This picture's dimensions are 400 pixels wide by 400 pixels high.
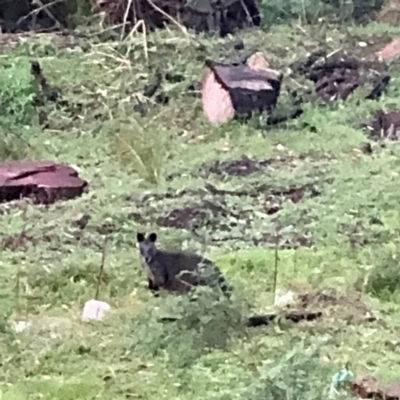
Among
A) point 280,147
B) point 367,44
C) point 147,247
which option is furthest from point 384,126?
point 147,247

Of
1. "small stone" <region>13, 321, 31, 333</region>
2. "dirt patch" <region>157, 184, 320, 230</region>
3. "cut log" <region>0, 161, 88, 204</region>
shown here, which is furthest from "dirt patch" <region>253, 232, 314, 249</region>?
"small stone" <region>13, 321, 31, 333</region>

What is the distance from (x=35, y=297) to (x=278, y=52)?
5.31 meters

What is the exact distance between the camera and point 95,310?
14.0 ft

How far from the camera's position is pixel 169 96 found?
837cm

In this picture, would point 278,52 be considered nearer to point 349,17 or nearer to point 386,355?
point 349,17

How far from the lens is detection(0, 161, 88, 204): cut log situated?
615cm

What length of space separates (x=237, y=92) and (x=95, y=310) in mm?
3835

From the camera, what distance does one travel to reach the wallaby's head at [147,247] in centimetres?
459

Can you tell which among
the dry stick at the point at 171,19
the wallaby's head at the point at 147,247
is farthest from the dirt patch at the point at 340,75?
the wallaby's head at the point at 147,247

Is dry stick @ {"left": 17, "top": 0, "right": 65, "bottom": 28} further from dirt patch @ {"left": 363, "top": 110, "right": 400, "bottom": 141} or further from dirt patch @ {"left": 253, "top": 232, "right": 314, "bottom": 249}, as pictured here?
dirt patch @ {"left": 253, "top": 232, "right": 314, "bottom": 249}

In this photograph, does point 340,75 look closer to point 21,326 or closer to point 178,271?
point 178,271

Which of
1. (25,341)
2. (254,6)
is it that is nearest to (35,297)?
(25,341)

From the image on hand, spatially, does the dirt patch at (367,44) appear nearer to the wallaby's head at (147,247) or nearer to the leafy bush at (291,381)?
the wallaby's head at (147,247)

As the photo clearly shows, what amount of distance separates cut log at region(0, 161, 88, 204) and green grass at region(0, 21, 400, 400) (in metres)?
0.12
